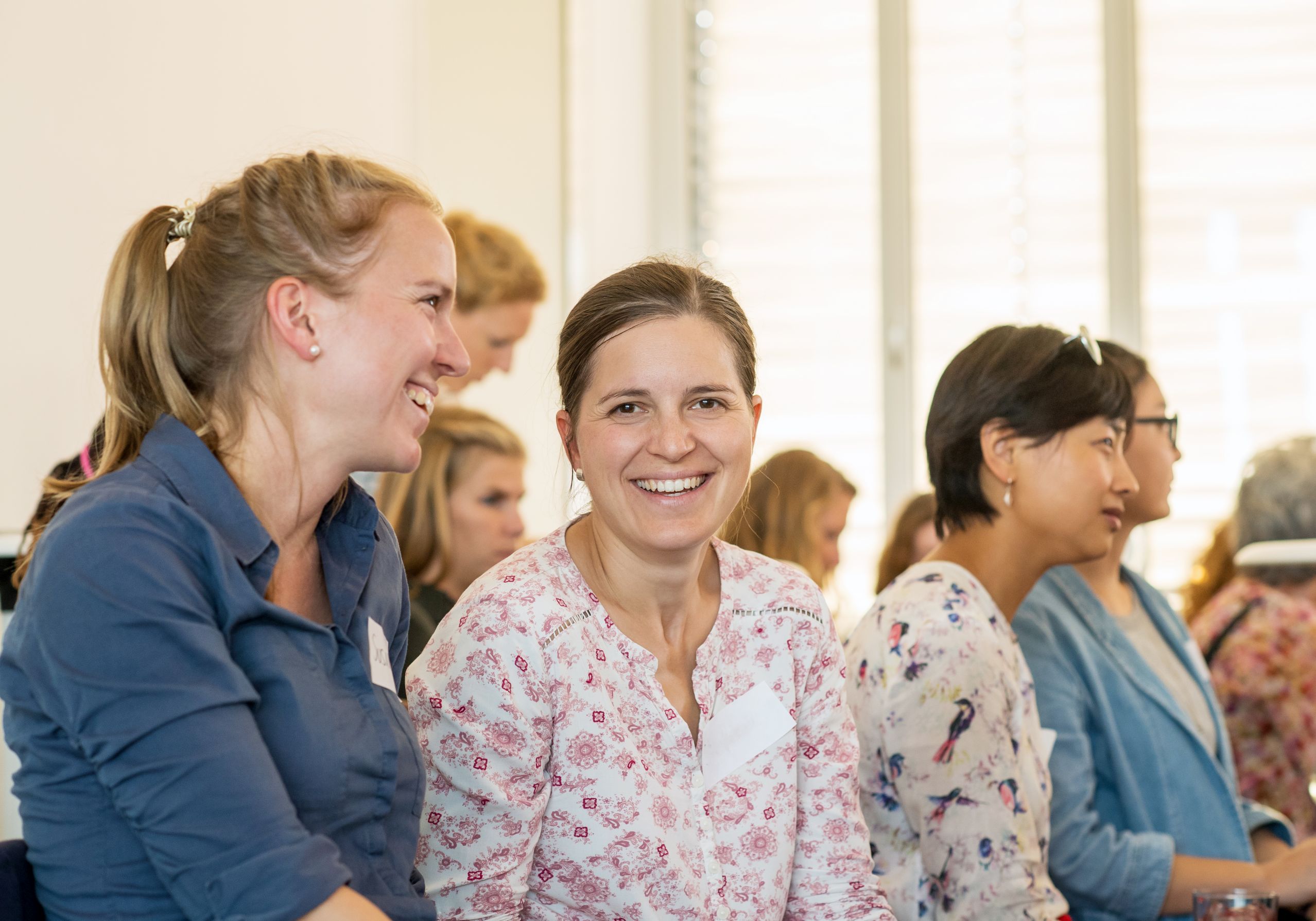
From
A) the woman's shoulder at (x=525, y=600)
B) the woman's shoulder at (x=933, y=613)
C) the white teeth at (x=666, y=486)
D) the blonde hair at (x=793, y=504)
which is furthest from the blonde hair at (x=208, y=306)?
the blonde hair at (x=793, y=504)

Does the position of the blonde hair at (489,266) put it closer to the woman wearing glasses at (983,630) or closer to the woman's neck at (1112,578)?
the woman wearing glasses at (983,630)

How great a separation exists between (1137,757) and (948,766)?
0.60 meters

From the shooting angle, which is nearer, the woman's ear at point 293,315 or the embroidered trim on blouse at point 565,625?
the woman's ear at point 293,315

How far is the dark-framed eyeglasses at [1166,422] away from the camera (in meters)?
2.52

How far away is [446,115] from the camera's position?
4.34 meters

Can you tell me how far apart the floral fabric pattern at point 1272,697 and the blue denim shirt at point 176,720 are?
2.19m

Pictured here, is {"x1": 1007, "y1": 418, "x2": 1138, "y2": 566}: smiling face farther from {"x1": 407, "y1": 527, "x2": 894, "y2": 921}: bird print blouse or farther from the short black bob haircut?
{"x1": 407, "y1": 527, "x2": 894, "y2": 921}: bird print blouse

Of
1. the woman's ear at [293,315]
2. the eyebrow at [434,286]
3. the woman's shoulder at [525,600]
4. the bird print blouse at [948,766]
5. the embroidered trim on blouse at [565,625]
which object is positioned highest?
the eyebrow at [434,286]

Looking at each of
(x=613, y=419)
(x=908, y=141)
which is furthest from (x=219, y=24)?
(x=908, y=141)

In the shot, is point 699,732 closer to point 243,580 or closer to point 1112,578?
point 243,580

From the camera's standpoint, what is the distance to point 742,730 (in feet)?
5.20

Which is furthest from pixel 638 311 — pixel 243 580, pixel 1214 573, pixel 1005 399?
pixel 1214 573

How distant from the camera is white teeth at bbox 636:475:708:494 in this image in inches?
62.6

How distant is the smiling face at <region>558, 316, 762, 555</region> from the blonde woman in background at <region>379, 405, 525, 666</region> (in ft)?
5.22
